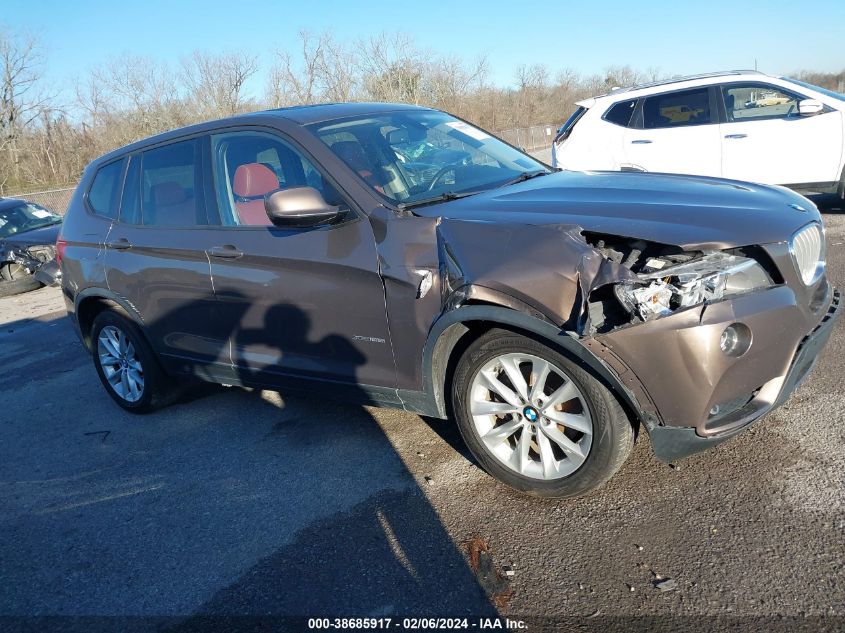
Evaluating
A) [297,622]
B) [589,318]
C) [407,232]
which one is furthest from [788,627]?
[407,232]

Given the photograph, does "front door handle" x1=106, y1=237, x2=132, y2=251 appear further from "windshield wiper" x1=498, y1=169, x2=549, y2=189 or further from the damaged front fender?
"windshield wiper" x1=498, y1=169, x2=549, y2=189

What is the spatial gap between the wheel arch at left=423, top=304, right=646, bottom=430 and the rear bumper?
13cm

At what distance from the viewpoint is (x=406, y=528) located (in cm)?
313

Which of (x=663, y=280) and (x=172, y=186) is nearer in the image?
(x=663, y=280)

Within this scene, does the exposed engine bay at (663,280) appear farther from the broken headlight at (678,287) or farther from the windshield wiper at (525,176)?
the windshield wiper at (525,176)

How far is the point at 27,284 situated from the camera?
11.3 metres

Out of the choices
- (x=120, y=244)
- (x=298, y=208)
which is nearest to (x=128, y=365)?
(x=120, y=244)

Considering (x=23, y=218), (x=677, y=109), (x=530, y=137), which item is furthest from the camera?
(x=530, y=137)

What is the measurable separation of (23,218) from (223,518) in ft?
36.9

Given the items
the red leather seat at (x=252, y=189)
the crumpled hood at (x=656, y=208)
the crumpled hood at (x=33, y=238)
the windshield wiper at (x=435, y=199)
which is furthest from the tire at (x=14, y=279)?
the crumpled hood at (x=656, y=208)

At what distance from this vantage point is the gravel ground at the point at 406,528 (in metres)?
2.56

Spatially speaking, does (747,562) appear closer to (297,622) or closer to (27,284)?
(297,622)

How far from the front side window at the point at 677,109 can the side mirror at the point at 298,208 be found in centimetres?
688

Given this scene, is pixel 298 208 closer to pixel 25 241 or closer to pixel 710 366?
pixel 710 366
